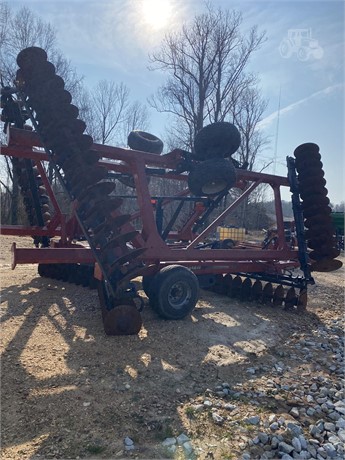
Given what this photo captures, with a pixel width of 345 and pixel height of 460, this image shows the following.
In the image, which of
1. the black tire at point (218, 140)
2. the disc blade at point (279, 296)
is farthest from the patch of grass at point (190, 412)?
the black tire at point (218, 140)

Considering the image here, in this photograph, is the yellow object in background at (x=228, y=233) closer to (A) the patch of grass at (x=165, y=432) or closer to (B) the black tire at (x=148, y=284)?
(B) the black tire at (x=148, y=284)

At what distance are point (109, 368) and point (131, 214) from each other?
2963 mm

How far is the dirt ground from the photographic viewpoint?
2422 mm

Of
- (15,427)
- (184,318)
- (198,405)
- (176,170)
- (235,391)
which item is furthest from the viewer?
(176,170)

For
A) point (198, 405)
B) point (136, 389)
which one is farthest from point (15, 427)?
point (198, 405)

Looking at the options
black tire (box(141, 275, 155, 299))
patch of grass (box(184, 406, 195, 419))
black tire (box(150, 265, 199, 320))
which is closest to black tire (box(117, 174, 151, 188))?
black tire (box(141, 275, 155, 299))

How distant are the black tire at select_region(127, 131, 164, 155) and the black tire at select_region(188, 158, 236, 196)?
4.73 feet

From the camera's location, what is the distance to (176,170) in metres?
Result: 5.71

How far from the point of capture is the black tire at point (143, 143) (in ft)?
21.6

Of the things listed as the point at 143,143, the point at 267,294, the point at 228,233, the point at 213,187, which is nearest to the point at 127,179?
the point at 143,143

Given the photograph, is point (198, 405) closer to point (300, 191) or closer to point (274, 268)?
point (274, 268)

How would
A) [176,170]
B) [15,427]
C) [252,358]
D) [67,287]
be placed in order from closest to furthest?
[15,427] < [252,358] < [176,170] < [67,287]

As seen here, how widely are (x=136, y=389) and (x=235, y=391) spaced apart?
90cm

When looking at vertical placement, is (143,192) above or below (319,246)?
above
